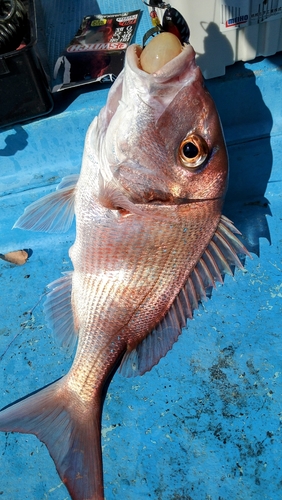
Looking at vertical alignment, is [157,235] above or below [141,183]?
below

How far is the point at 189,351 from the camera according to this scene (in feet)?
5.49

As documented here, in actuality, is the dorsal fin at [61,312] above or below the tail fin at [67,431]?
above

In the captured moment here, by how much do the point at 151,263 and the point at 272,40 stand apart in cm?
120

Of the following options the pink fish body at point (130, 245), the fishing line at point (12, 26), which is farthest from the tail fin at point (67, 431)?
the fishing line at point (12, 26)

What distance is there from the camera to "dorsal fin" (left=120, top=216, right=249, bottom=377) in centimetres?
140

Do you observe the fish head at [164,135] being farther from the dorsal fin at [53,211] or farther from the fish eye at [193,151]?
the dorsal fin at [53,211]

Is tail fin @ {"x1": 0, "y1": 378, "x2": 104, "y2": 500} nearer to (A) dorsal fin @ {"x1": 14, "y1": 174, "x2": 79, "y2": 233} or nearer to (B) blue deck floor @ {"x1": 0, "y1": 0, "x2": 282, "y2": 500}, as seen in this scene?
(B) blue deck floor @ {"x1": 0, "y1": 0, "x2": 282, "y2": 500}

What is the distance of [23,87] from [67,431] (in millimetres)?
1505

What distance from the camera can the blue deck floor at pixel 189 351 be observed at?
1.40 m

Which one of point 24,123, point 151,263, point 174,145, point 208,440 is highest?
point 174,145

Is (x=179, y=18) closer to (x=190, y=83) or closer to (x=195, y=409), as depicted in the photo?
(x=190, y=83)

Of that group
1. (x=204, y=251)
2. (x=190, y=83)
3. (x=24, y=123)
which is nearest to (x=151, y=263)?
(x=204, y=251)

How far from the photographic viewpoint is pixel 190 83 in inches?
41.5

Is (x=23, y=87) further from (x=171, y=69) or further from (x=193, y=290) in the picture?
(x=193, y=290)
